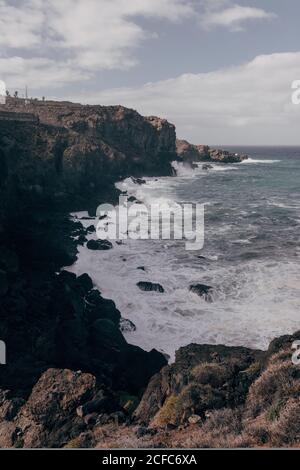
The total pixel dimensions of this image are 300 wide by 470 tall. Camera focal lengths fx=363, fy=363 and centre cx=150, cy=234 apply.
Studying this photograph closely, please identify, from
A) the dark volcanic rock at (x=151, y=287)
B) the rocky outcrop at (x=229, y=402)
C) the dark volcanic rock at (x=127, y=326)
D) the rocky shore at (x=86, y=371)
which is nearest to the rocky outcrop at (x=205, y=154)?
the rocky shore at (x=86, y=371)

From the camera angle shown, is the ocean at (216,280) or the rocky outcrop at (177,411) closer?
the rocky outcrop at (177,411)

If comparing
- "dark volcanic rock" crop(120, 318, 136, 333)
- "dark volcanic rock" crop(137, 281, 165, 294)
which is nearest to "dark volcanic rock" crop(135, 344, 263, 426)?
"dark volcanic rock" crop(120, 318, 136, 333)

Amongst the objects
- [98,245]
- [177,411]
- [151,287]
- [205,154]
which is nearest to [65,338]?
[151,287]

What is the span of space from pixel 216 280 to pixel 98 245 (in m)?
13.5

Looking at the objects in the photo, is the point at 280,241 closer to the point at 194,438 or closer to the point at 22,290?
the point at 22,290

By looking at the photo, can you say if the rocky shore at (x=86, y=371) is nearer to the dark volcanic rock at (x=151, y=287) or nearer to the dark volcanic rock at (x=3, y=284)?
the dark volcanic rock at (x=3, y=284)

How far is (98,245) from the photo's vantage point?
120ft

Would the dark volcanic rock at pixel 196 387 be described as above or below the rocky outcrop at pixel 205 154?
below

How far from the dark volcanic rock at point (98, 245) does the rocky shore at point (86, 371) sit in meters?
1.45

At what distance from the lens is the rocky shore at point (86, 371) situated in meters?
9.98

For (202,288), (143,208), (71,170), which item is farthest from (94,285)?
(71,170)

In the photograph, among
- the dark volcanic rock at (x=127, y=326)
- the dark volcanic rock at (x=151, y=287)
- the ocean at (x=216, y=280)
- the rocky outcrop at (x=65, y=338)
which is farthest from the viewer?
the dark volcanic rock at (x=151, y=287)

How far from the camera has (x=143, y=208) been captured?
179ft

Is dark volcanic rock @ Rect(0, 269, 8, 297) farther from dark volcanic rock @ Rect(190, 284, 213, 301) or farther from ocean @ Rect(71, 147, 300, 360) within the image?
dark volcanic rock @ Rect(190, 284, 213, 301)
